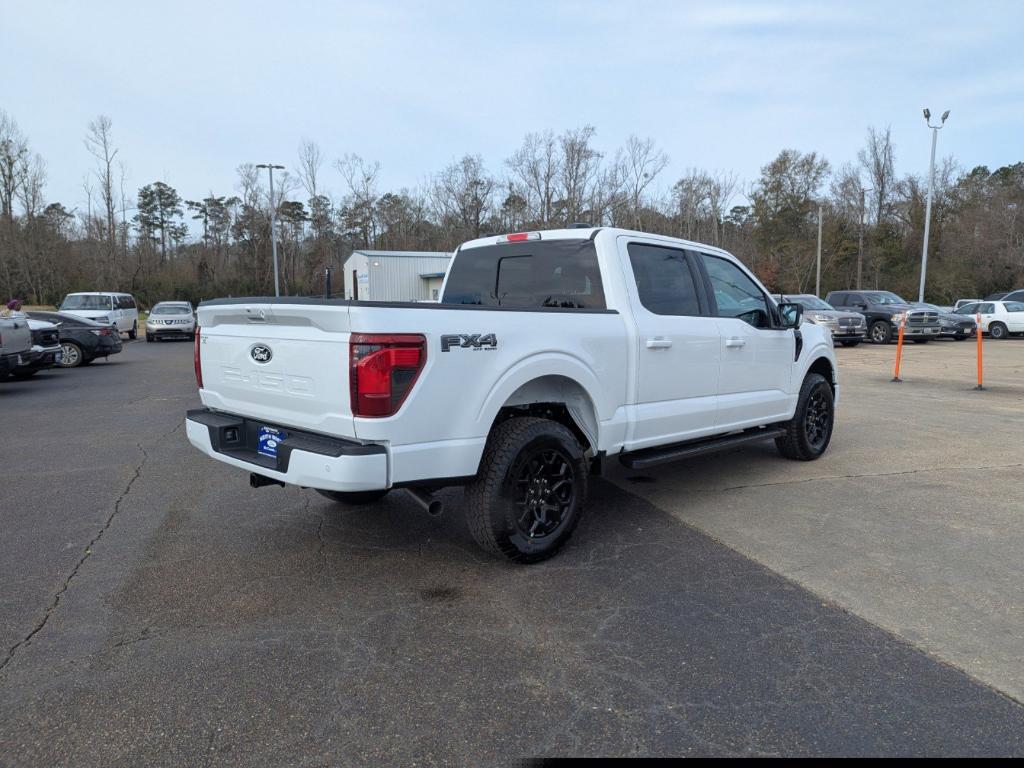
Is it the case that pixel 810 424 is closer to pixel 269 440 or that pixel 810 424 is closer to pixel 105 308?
pixel 269 440

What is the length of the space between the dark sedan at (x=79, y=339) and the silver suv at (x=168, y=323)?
1023 cm

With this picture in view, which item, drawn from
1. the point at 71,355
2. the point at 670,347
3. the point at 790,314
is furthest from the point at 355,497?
the point at 71,355

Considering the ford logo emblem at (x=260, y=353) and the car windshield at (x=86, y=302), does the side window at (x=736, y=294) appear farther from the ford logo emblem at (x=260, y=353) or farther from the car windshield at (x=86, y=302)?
the car windshield at (x=86, y=302)

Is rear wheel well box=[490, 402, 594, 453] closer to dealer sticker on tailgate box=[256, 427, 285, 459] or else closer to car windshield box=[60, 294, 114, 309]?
dealer sticker on tailgate box=[256, 427, 285, 459]

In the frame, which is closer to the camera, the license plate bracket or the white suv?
the license plate bracket

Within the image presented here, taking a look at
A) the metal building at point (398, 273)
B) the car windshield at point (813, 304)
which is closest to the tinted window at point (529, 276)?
the car windshield at point (813, 304)

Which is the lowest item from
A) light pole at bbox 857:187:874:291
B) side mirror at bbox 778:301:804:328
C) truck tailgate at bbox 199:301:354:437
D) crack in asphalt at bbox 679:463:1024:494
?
crack in asphalt at bbox 679:463:1024:494

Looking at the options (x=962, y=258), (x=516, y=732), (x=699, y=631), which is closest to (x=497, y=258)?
(x=699, y=631)

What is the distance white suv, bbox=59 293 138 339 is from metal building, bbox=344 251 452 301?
1154cm

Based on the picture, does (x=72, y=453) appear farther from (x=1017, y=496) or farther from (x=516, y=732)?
(x=1017, y=496)

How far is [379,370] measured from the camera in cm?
348

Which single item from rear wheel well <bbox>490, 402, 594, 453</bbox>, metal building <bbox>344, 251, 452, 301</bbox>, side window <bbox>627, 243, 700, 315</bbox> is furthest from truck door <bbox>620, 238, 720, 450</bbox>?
metal building <bbox>344, 251, 452, 301</bbox>

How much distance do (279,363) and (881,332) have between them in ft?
82.4

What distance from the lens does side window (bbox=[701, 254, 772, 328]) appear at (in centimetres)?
580
